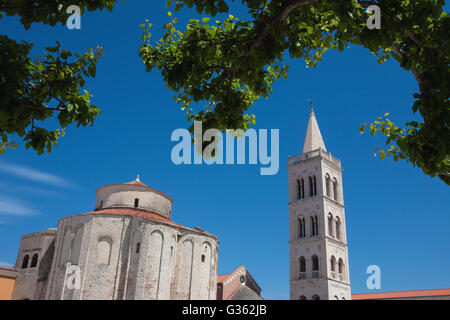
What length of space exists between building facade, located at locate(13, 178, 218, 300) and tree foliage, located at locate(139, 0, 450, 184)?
26105 millimetres

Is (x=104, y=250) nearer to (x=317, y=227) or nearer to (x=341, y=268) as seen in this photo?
(x=317, y=227)

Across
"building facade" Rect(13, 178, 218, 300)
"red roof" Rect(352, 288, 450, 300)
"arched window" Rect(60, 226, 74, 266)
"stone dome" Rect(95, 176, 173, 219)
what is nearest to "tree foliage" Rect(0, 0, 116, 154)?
"building facade" Rect(13, 178, 218, 300)

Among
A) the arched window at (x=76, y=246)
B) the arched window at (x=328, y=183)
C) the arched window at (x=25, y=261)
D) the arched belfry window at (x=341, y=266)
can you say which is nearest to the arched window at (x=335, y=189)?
the arched window at (x=328, y=183)

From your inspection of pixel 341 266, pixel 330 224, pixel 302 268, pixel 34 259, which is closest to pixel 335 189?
pixel 330 224

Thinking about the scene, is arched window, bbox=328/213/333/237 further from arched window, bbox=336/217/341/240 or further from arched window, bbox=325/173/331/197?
arched window, bbox=325/173/331/197

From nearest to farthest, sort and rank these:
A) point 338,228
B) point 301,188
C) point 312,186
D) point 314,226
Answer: point 314,226, point 338,228, point 312,186, point 301,188

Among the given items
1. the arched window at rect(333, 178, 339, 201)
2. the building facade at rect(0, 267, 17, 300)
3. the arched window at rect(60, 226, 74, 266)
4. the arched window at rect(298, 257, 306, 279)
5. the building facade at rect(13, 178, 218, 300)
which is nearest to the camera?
the building facade at rect(13, 178, 218, 300)

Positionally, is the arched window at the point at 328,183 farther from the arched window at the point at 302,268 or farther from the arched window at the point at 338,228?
the arched window at the point at 302,268

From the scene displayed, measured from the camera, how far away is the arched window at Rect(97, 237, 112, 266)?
101 ft

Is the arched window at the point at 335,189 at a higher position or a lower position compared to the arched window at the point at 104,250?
higher

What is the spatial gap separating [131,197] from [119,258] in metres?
7.42

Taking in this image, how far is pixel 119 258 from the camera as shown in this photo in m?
31.0

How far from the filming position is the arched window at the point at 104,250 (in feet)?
101

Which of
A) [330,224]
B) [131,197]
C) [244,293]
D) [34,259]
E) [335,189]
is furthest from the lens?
[335,189]
